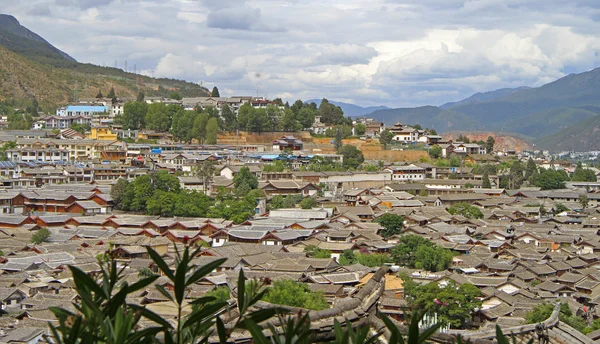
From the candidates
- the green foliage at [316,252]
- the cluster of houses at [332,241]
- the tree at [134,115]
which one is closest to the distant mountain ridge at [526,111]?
the tree at [134,115]

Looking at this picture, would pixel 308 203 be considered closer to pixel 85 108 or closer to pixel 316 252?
pixel 316 252

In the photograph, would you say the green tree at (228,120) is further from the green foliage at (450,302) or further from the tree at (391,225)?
the green foliage at (450,302)

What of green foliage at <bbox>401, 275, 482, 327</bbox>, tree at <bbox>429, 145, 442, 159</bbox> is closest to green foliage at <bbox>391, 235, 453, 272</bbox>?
green foliage at <bbox>401, 275, 482, 327</bbox>

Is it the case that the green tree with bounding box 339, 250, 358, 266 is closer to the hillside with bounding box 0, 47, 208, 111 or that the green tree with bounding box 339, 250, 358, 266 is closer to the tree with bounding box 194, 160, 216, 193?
the tree with bounding box 194, 160, 216, 193

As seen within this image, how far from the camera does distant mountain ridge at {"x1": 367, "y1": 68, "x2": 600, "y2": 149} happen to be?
142 m

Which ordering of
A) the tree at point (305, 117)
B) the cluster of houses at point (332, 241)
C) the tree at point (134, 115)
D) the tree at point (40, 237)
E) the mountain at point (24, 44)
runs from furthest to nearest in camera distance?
the mountain at point (24, 44), the tree at point (305, 117), the tree at point (134, 115), the tree at point (40, 237), the cluster of houses at point (332, 241)

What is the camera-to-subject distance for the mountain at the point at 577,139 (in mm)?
93438

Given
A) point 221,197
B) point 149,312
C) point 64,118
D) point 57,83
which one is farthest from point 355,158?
point 149,312

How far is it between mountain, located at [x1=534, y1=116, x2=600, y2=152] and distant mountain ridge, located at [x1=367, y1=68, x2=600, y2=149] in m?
33.9

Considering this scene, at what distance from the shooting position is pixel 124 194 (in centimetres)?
2302

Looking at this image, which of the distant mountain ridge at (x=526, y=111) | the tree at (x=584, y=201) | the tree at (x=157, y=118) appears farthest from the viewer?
the distant mountain ridge at (x=526, y=111)

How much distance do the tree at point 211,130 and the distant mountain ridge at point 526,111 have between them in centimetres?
10822

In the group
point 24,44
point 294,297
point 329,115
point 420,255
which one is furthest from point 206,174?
point 24,44

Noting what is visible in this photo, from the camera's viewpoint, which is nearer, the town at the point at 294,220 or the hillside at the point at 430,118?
the town at the point at 294,220
